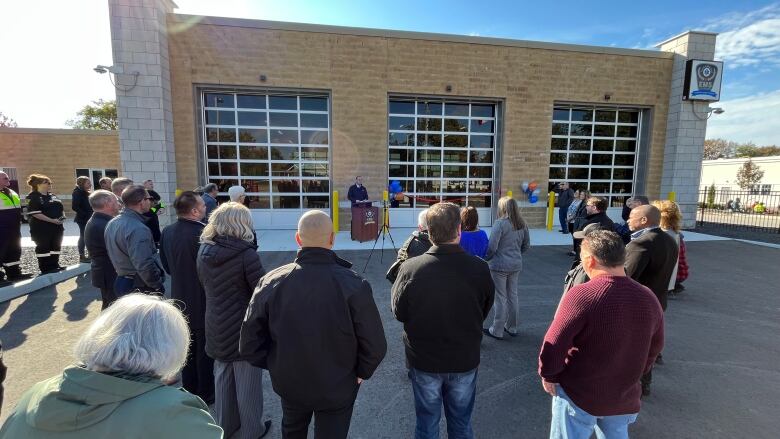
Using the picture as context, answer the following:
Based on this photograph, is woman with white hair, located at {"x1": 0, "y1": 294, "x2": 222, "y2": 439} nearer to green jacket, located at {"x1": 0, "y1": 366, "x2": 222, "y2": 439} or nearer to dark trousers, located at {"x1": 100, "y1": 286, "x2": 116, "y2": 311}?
green jacket, located at {"x1": 0, "y1": 366, "x2": 222, "y2": 439}

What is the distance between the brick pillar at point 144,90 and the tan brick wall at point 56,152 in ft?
26.0

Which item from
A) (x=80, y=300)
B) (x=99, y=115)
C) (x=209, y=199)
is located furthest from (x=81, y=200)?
(x=99, y=115)

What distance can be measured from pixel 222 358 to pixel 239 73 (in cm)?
1055

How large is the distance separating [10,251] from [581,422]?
8575 mm

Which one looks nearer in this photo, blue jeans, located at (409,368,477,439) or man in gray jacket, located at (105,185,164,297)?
blue jeans, located at (409,368,477,439)

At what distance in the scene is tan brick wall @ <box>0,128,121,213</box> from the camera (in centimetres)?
1590

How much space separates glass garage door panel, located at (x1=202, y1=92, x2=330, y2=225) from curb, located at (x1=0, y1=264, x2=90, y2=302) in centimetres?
520

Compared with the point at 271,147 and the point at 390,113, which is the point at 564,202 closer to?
the point at 390,113

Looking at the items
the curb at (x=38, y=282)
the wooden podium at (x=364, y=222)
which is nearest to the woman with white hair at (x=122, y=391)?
the curb at (x=38, y=282)

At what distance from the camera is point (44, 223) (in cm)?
650

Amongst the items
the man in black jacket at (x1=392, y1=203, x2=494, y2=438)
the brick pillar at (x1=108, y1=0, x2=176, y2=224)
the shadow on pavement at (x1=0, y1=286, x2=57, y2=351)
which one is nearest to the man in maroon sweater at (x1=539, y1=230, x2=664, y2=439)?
the man in black jacket at (x1=392, y1=203, x2=494, y2=438)

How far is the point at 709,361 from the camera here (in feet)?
12.8

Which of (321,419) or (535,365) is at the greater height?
(321,419)

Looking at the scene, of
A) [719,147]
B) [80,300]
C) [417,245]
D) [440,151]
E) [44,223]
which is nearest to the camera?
[417,245]
